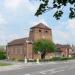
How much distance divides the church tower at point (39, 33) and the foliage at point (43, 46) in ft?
25.7

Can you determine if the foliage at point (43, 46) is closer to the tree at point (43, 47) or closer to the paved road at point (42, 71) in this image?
the tree at point (43, 47)

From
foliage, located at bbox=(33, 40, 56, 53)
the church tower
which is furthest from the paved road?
the church tower

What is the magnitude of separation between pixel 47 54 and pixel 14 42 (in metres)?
20.5

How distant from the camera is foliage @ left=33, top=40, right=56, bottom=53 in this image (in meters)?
97.8

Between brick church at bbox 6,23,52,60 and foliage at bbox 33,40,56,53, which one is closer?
foliage at bbox 33,40,56,53

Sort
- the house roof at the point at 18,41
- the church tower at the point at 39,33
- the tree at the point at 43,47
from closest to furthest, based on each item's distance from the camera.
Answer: the tree at the point at 43,47
the church tower at the point at 39,33
the house roof at the point at 18,41

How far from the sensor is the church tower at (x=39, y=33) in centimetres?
11112

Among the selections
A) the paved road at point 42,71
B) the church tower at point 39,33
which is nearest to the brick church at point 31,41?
the church tower at point 39,33

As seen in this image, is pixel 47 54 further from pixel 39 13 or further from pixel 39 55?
pixel 39 13

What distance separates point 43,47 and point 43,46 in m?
0.30

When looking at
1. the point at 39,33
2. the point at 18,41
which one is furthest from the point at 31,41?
the point at 18,41

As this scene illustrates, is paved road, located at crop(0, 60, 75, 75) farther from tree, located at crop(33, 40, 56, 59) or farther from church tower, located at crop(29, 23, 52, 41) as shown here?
church tower, located at crop(29, 23, 52, 41)

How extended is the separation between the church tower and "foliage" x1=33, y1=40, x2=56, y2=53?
7.85 metres

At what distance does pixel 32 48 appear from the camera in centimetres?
10544
